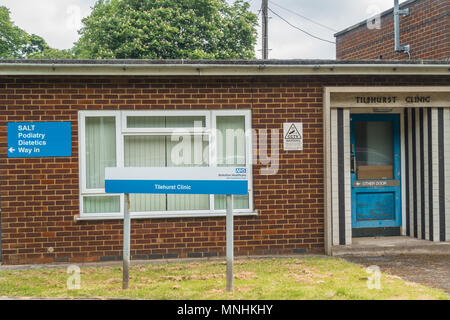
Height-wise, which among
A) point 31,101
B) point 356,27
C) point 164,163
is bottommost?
point 164,163

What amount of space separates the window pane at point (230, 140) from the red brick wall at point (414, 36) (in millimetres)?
5786

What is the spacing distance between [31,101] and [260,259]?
14.2ft

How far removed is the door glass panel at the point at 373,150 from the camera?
9039 mm

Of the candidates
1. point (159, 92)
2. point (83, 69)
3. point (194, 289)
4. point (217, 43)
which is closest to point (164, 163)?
point (159, 92)

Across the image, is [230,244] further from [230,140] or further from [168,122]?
[168,122]

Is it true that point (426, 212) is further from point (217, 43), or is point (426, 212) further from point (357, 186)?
point (217, 43)

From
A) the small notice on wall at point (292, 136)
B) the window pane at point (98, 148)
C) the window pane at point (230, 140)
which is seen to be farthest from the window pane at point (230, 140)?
the window pane at point (98, 148)

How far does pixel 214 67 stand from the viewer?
771cm

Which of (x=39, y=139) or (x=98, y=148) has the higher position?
(x=39, y=139)

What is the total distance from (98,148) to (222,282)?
10.6 ft

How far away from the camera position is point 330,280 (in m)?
6.19

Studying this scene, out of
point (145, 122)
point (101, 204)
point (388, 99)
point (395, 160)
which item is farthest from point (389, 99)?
point (101, 204)

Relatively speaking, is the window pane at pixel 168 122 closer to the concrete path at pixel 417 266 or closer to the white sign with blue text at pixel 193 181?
the white sign with blue text at pixel 193 181

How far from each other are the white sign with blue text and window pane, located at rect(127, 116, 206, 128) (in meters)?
2.61
